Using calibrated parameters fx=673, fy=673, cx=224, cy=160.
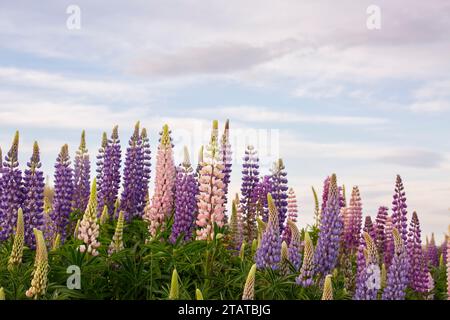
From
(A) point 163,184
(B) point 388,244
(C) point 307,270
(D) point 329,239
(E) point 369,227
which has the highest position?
(A) point 163,184

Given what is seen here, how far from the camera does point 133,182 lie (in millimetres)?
13859

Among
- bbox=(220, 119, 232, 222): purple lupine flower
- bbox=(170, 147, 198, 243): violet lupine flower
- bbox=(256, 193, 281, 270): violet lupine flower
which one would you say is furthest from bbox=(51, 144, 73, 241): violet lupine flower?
bbox=(256, 193, 281, 270): violet lupine flower

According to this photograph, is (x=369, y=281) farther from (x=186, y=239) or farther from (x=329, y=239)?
(x=186, y=239)

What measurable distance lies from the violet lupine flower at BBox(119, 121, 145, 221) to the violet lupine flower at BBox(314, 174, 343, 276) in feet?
18.3

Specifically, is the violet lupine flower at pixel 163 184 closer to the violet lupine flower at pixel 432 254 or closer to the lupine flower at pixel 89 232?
the lupine flower at pixel 89 232

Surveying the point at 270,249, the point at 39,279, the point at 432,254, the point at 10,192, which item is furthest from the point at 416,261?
the point at 432,254

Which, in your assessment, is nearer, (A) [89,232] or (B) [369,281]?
(B) [369,281]

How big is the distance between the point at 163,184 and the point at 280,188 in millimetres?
2188

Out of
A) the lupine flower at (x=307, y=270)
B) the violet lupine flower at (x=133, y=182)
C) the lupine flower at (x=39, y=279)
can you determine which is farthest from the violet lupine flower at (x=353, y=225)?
the lupine flower at (x=39, y=279)

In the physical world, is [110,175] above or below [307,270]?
above

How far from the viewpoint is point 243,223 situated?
12.4 meters

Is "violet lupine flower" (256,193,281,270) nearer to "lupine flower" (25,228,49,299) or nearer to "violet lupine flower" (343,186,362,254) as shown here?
"lupine flower" (25,228,49,299)

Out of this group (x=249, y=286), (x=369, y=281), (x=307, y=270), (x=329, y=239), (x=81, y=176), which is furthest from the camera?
(x=81, y=176)
